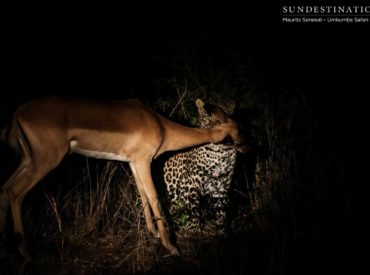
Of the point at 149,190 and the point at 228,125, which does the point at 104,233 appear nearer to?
the point at 149,190

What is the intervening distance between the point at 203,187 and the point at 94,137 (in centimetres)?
154

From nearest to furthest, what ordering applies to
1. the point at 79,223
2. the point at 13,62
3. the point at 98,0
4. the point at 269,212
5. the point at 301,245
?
the point at 301,245 → the point at 269,212 → the point at 79,223 → the point at 13,62 → the point at 98,0

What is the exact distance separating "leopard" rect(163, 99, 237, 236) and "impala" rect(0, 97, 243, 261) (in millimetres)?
415

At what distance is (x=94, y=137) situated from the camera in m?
4.80

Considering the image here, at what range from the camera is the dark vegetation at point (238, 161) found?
4285 mm

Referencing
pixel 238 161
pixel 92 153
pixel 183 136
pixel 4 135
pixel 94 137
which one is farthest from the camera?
pixel 238 161

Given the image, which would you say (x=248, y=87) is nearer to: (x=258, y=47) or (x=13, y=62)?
(x=258, y=47)

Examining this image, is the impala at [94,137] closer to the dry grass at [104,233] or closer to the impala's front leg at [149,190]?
the impala's front leg at [149,190]

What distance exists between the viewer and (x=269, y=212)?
4.52 meters

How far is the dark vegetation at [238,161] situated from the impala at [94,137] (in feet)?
1.42

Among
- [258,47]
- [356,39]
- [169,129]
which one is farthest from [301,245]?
[356,39]

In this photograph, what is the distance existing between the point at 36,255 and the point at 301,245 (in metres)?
2.53

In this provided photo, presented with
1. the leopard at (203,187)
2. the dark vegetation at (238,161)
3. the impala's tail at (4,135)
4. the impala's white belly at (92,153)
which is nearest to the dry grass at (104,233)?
the dark vegetation at (238,161)

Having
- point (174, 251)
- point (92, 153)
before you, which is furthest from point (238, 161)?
point (92, 153)
